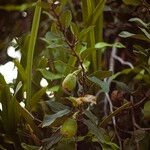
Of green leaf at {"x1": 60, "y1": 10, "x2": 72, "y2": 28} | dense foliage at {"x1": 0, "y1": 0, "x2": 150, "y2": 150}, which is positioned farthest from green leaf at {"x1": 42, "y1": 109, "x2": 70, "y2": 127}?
green leaf at {"x1": 60, "y1": 10, "x2": 72, "y2": 28}

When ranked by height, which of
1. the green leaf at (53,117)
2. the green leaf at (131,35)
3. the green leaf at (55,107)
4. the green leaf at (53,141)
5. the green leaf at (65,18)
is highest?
the green leaf at (65,18)

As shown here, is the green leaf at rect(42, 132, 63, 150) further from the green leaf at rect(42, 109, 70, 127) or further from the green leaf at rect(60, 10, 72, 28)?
the green leaf at rect(60, 10, 72, 28)

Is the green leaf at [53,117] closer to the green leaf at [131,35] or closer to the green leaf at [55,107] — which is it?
the green leaf at [55,107]

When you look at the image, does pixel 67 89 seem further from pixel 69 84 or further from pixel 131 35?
pixel 131 35

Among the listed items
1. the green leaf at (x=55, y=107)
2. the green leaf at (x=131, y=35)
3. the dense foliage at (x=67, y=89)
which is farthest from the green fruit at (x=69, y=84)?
the green leaf at (x=131, y=35)

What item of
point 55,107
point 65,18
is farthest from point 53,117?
point 65,18

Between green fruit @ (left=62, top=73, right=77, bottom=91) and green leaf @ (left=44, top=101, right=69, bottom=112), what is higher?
green fruit @ (left=62, top=73, right=77, bottom=91)

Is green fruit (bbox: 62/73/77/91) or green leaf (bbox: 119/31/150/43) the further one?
green leaf (bbox: 119/31/150/43)

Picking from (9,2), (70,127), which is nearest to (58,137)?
(70,127)

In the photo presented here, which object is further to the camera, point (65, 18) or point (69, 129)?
point (65, 18)
